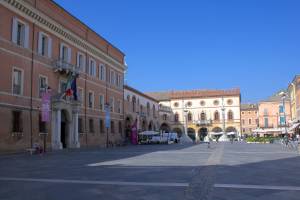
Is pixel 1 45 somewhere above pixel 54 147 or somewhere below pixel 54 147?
above

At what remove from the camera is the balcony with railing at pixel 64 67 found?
3775 centimetres

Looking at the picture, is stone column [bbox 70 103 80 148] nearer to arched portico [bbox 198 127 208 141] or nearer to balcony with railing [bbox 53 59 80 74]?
balcony with railing [bbox 53 59 80 74]

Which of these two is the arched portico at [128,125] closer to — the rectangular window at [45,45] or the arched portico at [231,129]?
the rectangular window at [45,45]

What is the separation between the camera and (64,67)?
127ft

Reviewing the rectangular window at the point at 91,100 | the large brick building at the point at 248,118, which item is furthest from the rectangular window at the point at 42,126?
the large brick building at the point at 248,118

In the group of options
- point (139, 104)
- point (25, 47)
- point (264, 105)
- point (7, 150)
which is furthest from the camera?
point (264, 105)

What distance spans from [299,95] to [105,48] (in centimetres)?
3399

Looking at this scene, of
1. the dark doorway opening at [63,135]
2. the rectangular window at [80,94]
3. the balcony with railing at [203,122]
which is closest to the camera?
the dark doorway opening at [63,135]

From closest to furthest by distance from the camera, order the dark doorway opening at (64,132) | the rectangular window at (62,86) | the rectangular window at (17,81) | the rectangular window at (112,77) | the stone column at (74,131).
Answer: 1. the rectangular window at (17,81)
2. the rectangular window at (62,86)
3. the dark doorway opening at (64,132)
4. the stone column at (74,131)
5. the rectangular window at (112,77)

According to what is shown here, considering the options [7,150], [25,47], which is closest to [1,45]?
[25,47]

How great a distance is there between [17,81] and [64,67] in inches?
291

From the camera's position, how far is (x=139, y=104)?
73562 millimetres

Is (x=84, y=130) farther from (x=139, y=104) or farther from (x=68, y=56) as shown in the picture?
(x=139, y=104)

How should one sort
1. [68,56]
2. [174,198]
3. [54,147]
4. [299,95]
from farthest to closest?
1. [299,95]
2. [68,56]
3. [54,147]
4. [174,198]
